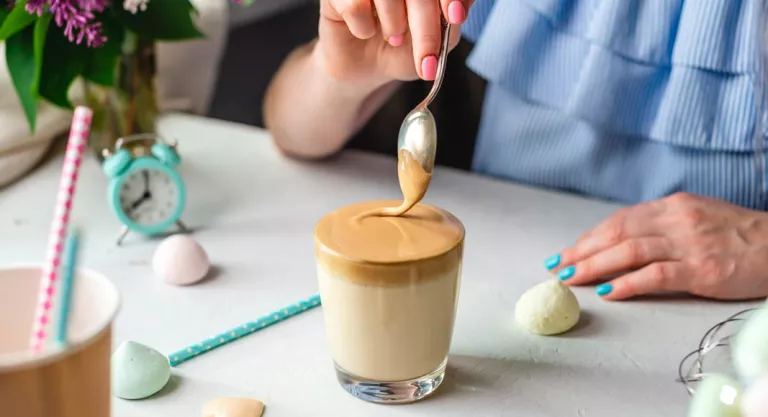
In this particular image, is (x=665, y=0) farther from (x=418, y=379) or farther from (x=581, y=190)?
(x=418, y=379)

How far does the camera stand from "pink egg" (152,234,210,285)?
0.73 meters

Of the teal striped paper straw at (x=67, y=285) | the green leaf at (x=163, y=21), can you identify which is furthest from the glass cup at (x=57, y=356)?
the green leaf at (x=163, y=21)

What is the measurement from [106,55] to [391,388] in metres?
0.49

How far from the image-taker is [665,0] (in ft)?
2.94

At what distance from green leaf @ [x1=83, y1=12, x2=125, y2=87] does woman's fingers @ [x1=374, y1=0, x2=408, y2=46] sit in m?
0.32

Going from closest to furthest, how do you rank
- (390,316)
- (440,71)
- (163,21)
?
(390,316) → (440,71) → (163,21)

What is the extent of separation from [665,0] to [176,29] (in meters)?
0.53

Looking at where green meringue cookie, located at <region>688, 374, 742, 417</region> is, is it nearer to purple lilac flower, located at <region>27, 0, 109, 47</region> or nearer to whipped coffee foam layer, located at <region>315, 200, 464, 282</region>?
whipped coffee foam layer, located at <region>315, 200, 464, 282</region>

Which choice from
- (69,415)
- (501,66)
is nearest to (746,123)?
(501,66)

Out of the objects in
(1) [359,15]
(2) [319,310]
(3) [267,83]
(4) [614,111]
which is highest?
(1) [359,15]

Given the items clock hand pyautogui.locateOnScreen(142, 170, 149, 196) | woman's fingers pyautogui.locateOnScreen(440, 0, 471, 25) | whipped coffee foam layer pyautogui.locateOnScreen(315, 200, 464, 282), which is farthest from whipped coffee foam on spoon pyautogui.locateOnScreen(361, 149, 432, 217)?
clock hand pyautogui.locateOnScreen(142, 170, 149, 196)

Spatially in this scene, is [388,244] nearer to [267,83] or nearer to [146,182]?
[146,182]

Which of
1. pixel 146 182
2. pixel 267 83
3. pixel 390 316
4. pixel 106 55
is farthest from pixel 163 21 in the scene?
pixel 267 83

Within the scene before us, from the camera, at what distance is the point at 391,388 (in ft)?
1.90
